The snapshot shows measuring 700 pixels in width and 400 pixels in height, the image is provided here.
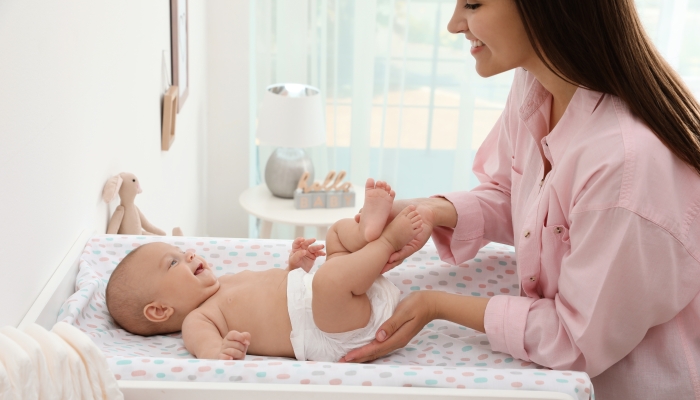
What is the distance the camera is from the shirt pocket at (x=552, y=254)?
3.69 feet

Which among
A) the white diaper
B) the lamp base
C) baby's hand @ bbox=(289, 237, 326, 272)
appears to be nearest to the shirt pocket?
the white diaper

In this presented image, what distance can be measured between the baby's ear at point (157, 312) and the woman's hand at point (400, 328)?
34 cm

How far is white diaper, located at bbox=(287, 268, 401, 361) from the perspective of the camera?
3.87ft

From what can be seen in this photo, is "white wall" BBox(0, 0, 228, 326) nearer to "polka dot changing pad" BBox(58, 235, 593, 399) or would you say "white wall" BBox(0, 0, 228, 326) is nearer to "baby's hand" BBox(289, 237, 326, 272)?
"polka dot changing pad" BBox(58, 235, 593, 399)

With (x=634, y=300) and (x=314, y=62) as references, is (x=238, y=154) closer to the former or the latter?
(x=314, y=62)

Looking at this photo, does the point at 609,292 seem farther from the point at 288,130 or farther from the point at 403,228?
the point at 288,130

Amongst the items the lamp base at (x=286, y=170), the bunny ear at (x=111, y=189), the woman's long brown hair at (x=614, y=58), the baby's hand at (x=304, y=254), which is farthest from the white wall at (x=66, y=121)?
the woman's long brown hair at (x=614, y=58)

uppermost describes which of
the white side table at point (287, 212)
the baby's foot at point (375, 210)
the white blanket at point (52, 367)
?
the baby's foot at point (375, 210)

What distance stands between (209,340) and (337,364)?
0.28 m

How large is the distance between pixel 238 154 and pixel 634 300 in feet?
7.74

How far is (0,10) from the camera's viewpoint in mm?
912

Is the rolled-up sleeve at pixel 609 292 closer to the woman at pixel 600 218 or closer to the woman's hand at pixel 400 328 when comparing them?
the woman at pixel 600 218

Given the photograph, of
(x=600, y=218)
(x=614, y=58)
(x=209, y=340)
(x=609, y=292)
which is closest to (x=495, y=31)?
(x=614, y=58)

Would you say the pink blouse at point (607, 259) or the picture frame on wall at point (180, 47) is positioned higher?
the picture frame on wall at point (180, 47)
